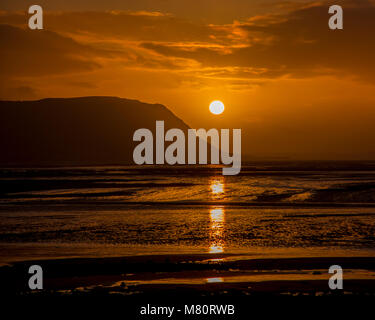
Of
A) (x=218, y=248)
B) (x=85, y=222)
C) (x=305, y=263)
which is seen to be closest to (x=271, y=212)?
(x=85, y=222)

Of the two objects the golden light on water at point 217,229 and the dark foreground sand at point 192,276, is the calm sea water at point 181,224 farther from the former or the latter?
the dark foreground sand at point 192,276

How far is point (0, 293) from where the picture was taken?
14.2 m

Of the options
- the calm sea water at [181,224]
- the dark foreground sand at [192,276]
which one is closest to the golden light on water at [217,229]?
the calm sea water at [181,224]

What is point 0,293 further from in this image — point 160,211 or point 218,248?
point 160,211

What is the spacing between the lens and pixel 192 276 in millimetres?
16328

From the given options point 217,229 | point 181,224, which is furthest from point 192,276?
point 181,224

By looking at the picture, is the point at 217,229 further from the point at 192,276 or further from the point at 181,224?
the point at 192,276

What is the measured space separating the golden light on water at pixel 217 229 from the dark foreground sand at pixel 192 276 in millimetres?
1852

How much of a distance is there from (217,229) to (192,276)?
10.8 meters

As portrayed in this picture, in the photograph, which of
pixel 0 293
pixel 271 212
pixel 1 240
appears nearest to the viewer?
pixel 0 293

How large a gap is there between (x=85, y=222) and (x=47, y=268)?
40.7 feet

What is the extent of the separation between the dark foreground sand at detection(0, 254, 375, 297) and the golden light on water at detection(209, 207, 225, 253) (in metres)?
1.85

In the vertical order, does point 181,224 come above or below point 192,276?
above
